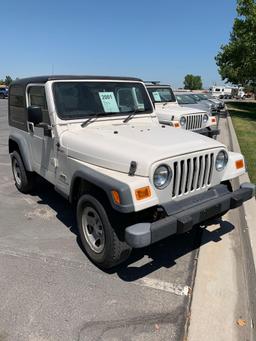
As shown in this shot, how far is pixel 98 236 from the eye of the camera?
3.78 m

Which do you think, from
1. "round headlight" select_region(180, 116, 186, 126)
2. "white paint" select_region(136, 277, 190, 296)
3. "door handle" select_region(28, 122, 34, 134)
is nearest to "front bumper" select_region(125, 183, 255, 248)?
"white paint" select_region(136, 277, 190, 296)

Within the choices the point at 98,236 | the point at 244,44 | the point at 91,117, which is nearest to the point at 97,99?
the point at 91,117

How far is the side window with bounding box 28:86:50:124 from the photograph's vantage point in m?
4.39

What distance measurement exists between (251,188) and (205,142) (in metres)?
0.80

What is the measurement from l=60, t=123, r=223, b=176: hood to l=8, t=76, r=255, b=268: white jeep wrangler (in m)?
0.01

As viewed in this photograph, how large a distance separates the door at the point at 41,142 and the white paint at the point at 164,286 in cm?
192

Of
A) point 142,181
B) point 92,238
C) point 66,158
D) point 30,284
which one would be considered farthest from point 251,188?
point 30,284

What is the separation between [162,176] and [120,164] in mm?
441

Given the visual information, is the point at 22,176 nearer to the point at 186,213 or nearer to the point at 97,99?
the point at 97,99

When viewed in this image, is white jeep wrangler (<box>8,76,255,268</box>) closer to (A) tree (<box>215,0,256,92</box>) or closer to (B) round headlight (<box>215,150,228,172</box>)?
→ (B) round headlight (<box>215,150,228,172</box>)

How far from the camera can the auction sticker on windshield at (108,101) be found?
4559mm

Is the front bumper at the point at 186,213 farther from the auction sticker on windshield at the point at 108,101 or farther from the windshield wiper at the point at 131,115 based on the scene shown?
the auction sticker on windshield at the point at 108,101

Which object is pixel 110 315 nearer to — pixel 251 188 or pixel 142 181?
pixel 142 181

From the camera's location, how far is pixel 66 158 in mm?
4105
